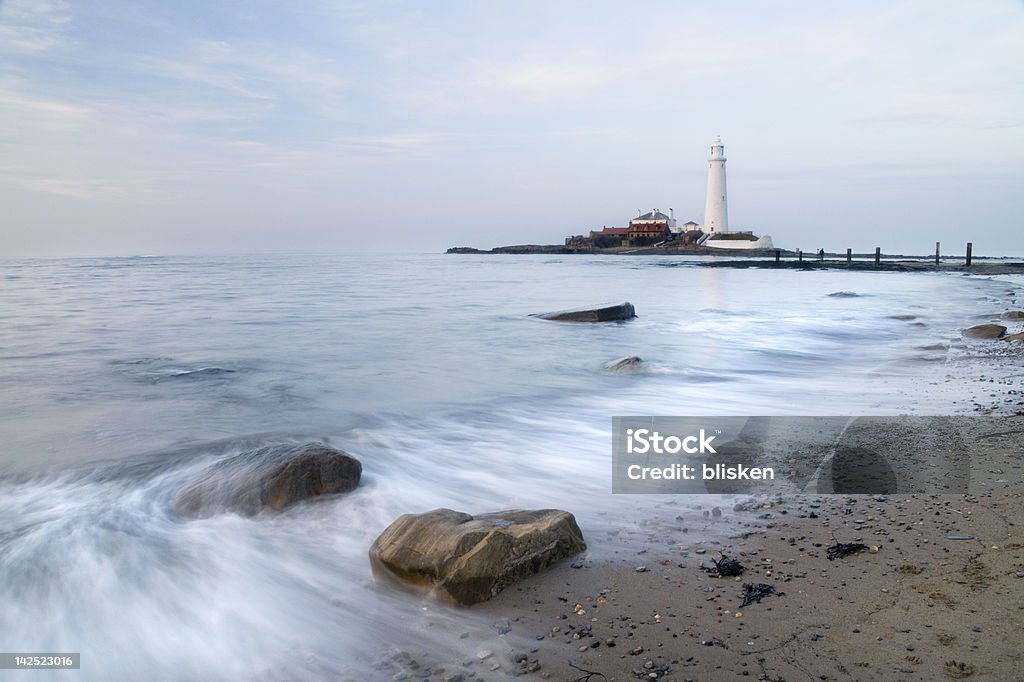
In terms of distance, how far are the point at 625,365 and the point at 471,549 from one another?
633 cm

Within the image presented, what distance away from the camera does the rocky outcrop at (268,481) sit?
13.6 ft

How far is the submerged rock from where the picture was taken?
29.6ft

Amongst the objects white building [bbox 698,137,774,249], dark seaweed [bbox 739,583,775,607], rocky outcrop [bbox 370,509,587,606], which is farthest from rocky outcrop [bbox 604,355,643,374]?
white building [bbox 698,137,774,249]

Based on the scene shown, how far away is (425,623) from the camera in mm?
2867

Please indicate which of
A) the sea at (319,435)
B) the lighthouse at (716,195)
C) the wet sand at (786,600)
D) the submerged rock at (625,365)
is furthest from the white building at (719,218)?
the wet sand at (786,600)

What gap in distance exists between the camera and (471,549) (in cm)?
306

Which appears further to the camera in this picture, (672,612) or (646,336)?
(646,336)

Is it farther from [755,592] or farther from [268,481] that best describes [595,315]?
[755,592]

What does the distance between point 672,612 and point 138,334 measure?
12277mm

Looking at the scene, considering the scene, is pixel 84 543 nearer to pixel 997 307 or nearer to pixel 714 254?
pixel 997 307

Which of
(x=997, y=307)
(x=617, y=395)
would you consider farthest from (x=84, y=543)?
(x=997, y=307)
